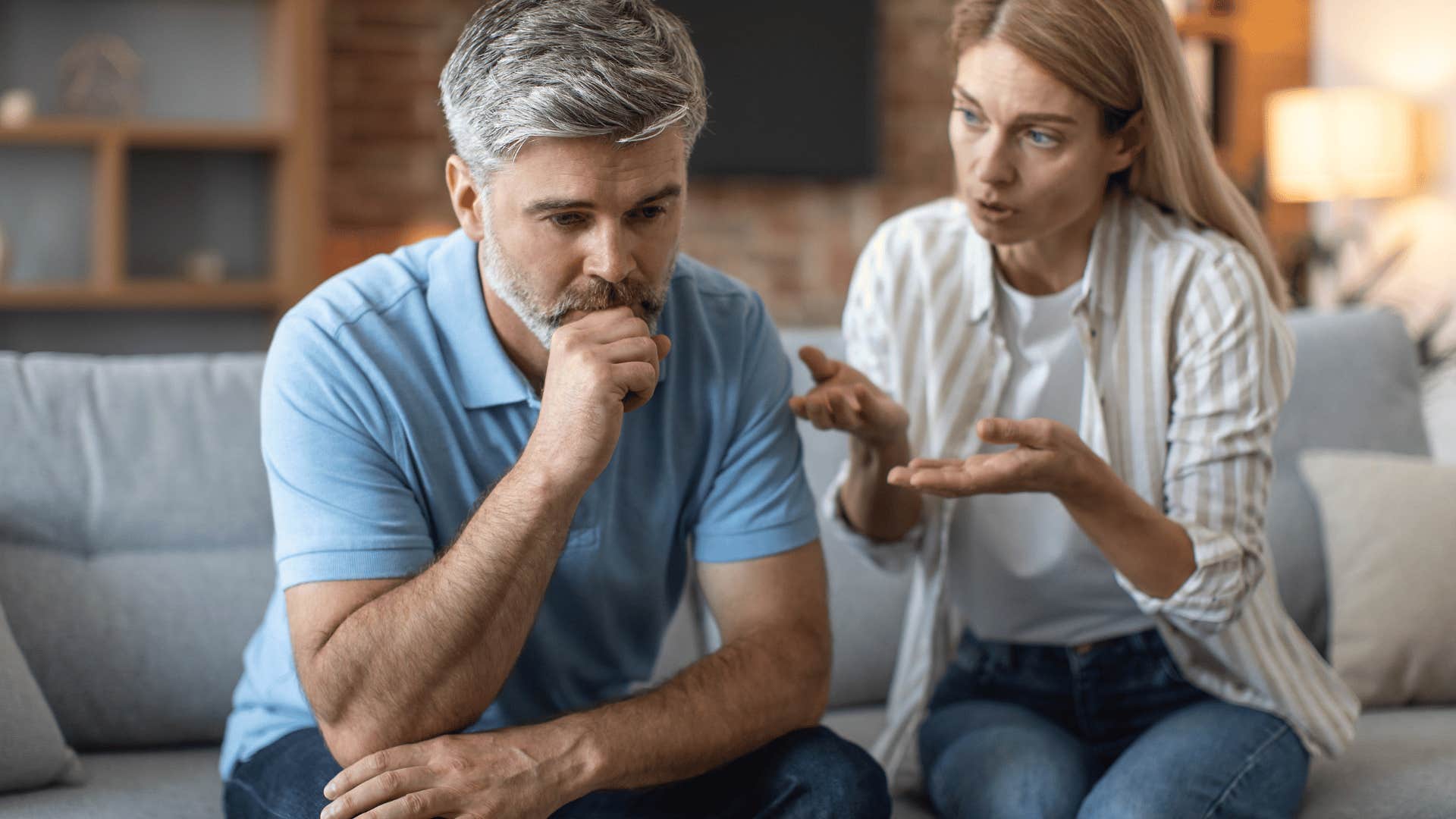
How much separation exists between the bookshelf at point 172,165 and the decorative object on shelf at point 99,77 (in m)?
0.02

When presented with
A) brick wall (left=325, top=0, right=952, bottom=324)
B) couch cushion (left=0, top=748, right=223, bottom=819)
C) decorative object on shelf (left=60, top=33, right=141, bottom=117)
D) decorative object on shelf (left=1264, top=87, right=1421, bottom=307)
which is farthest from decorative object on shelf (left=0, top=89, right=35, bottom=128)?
decorative object on shelf (left=1264, top=87, right=1421, bottom=307)

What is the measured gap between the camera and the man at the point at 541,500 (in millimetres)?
1173

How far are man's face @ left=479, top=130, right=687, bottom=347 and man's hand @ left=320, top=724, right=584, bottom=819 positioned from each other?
1.27 feet

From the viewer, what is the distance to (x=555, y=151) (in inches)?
47.9

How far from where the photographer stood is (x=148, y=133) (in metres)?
3.62

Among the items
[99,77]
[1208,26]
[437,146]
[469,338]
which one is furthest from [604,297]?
[1208,26]

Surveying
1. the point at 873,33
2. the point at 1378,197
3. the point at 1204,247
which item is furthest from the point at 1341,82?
the point at 1204,247

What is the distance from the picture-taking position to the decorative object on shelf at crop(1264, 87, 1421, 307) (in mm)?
4090

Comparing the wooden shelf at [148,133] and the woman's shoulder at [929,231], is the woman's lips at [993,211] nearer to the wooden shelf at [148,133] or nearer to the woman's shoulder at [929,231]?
the woman's shoulder at [929,231]

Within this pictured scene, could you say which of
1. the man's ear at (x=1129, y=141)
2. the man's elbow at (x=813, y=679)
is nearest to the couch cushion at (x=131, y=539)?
the man's elbow at (x=813, y=679)

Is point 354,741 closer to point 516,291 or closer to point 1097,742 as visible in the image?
point 516,291

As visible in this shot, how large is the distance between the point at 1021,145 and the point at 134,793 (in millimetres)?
1207

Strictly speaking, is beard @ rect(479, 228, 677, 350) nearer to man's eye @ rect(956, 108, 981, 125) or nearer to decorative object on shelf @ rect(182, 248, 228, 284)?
man's eye @ rect(956, 108, 981, 125)

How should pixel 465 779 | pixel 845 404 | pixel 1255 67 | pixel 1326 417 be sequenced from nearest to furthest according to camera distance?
pixel 465 779 < pixel 845 404 < pixel 1326 417 < pixel 1255 67
